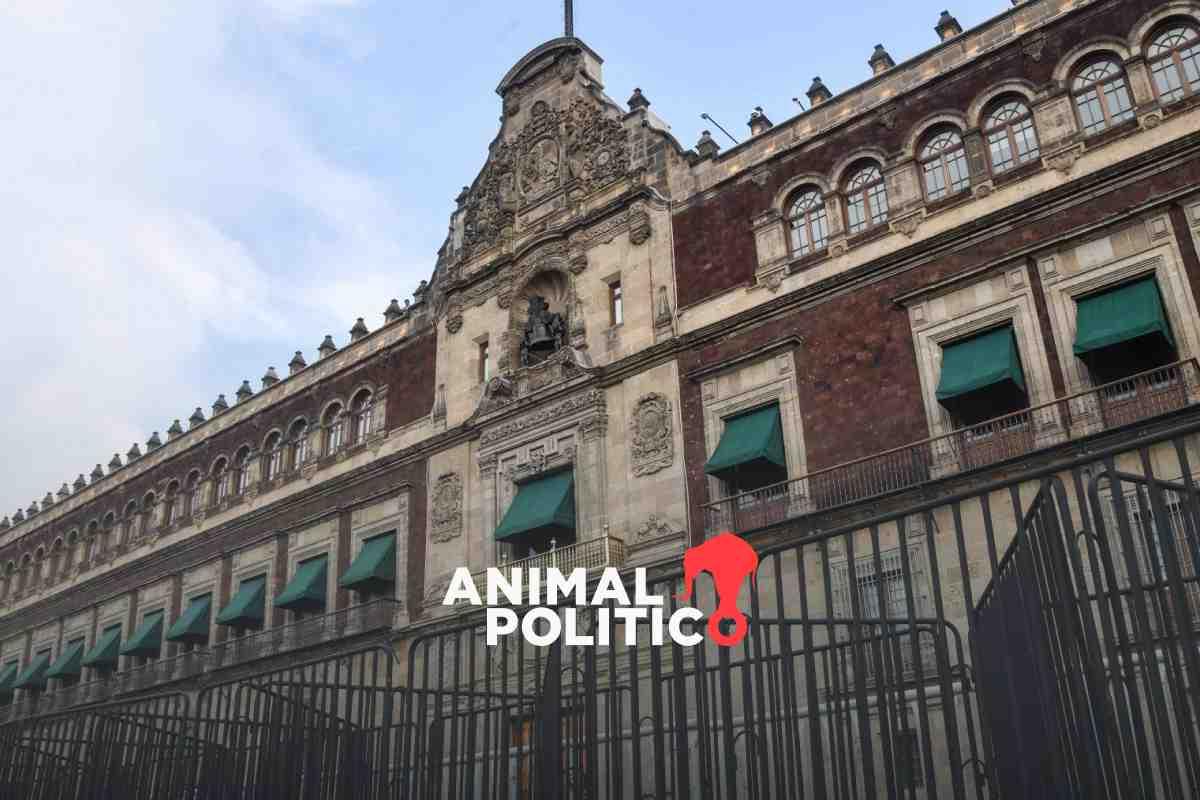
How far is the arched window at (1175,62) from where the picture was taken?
1606 cm

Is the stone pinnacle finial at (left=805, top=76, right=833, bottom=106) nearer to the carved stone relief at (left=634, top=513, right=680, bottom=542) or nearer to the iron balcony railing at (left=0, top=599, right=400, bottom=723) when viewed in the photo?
the carved stone relief at (left=634, top=513, right=680, bottom=542)

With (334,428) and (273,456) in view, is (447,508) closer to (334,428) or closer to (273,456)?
(334,428)

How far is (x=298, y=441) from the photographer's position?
28.7 meters

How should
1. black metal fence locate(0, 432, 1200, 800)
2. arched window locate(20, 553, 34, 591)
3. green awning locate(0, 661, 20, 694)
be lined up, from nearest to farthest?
1. black metal fence locate(0, 432, 1200, 800)
2. green awning locate(0, 661, 20, 694)
3. arched window locate(20, 553, 34, 591)

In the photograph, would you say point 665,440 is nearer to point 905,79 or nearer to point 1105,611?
point 905,79

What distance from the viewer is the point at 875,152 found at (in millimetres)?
19109

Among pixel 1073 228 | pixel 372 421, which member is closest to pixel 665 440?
pixel 1073 228

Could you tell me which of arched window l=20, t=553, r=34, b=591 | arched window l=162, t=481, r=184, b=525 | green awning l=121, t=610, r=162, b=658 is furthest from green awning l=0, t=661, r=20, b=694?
arched window l=162, t=481, r=184, b=525

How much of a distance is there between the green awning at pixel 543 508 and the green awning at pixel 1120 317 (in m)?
9.53

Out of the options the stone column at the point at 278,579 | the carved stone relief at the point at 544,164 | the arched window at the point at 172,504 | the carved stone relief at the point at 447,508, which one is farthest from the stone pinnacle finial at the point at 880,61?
the arched window at the point at 172,504

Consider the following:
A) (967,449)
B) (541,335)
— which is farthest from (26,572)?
(967,449)

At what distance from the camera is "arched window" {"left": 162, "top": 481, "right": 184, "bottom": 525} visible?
Answer: 32062 millimetres

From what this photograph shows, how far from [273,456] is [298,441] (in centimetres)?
113

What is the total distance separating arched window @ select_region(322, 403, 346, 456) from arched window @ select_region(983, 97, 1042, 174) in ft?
55.3
